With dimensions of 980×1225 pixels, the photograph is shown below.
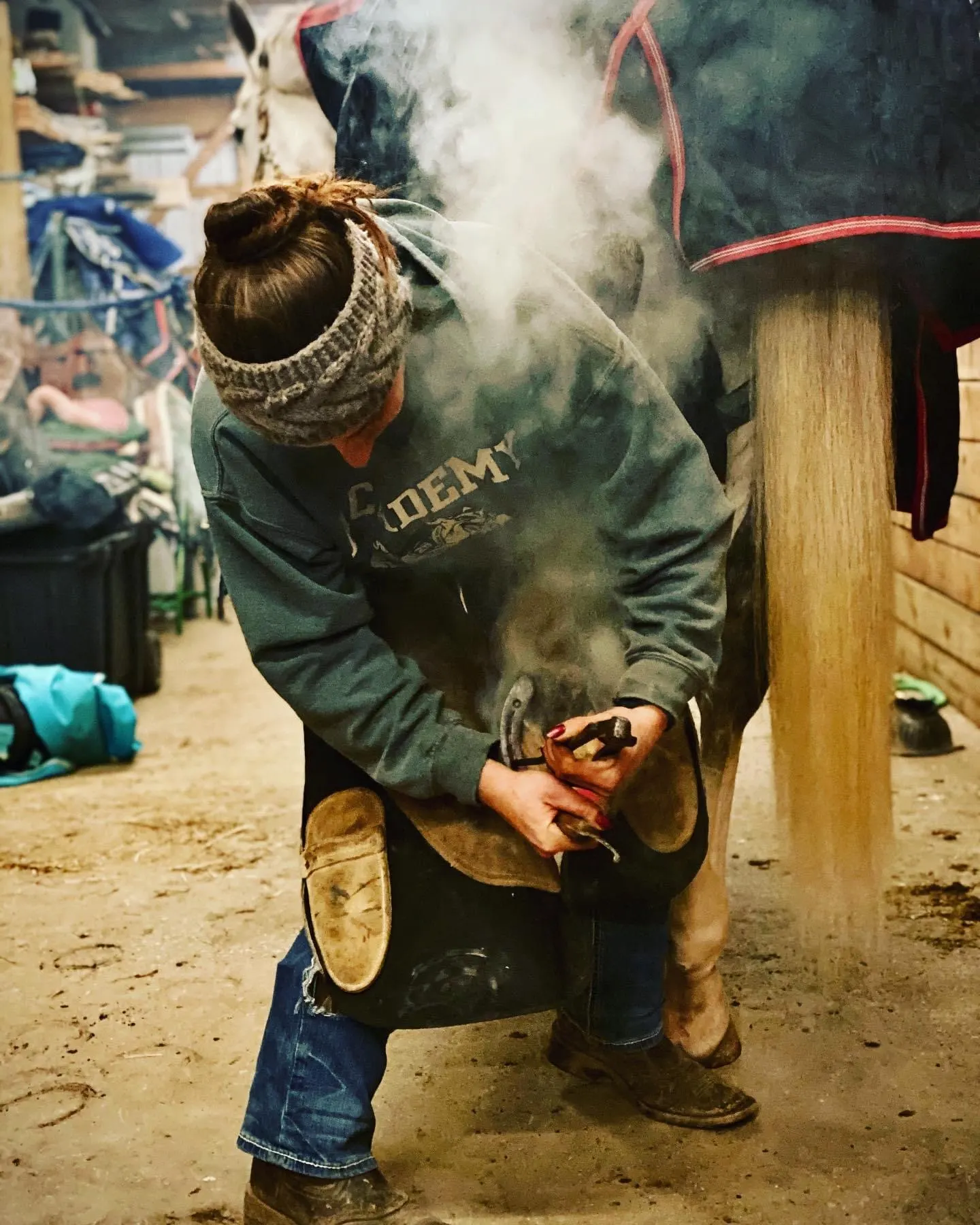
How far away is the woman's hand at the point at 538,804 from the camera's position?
118cm

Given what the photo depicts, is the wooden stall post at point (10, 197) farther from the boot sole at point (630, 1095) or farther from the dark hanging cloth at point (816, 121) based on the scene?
the boot sole at point (630, 1095)

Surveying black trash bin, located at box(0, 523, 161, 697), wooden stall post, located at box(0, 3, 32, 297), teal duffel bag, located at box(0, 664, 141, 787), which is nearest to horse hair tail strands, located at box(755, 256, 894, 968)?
teal duffel bag, located at box(0, 664, 141, 787)

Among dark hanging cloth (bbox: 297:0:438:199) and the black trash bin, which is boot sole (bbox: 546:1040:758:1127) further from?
the black trash bin

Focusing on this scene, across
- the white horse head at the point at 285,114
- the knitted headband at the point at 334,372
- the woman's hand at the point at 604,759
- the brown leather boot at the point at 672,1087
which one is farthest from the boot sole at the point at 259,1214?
the white horse head at the point at 285,114

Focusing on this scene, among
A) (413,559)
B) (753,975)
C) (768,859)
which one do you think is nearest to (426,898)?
(413,559)

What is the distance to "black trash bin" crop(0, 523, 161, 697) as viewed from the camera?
11.2ft

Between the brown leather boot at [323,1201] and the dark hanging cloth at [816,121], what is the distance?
104cm

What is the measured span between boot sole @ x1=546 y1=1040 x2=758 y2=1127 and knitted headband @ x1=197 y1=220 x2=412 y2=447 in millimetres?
836

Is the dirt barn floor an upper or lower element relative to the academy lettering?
lower

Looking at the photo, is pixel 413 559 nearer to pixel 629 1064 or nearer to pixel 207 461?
pixel 207 461

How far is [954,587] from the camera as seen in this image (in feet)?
9.61

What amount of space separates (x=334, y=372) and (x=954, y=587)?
229cm

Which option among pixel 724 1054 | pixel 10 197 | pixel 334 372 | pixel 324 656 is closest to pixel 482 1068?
pixel 724 1054

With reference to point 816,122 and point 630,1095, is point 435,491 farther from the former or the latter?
point 630,1095
